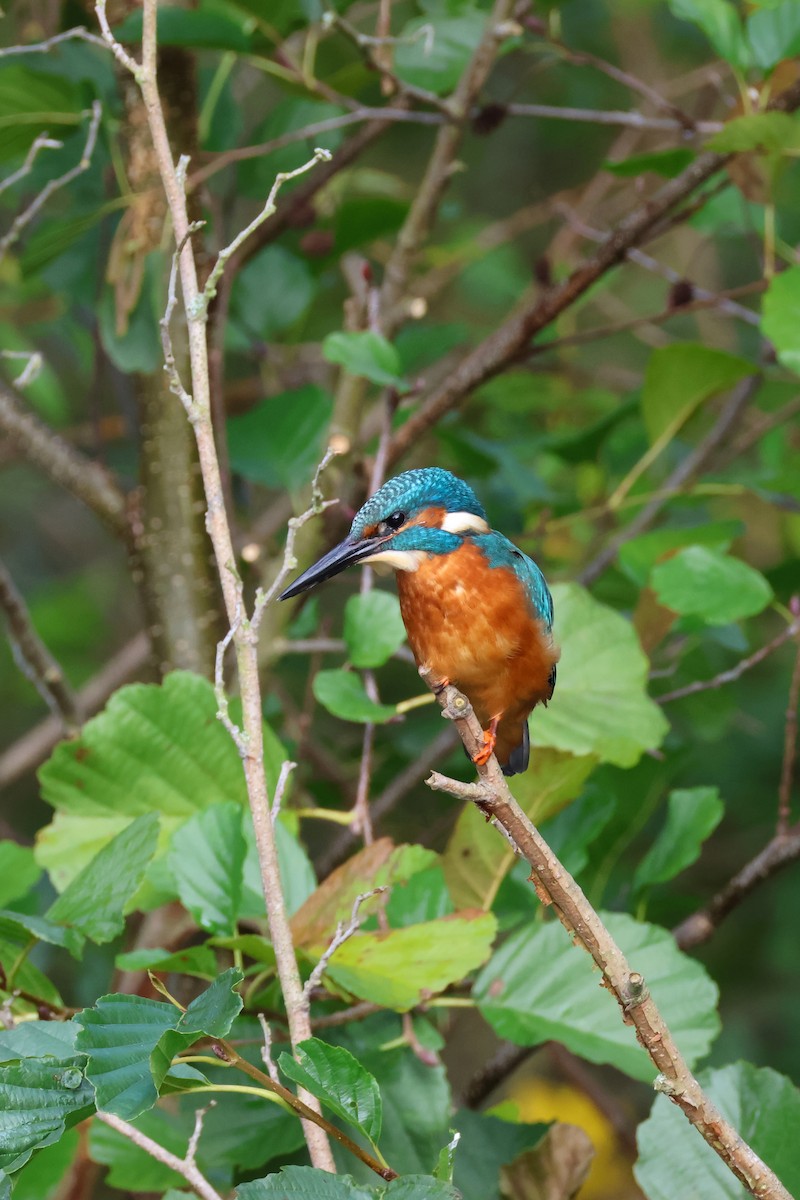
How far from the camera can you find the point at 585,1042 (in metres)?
1.28

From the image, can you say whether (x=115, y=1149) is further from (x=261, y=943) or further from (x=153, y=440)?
(x=153, y=440)

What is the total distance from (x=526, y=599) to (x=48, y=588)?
2.80 meters

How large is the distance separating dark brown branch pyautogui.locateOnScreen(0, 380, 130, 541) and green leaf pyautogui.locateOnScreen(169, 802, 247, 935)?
82 cm

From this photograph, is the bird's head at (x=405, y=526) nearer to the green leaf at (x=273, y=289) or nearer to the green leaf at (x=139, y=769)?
the green leaf at (x=139, y=769)

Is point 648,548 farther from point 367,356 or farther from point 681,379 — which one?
point 367,356

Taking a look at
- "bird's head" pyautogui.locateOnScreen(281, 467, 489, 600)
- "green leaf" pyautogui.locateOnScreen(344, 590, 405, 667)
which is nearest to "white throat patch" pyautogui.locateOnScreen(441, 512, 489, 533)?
"bird's head" pyautogui.locateOnScreen(281, 467, 489, 600)

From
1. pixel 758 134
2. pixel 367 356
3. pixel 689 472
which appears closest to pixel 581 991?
pixel 367 356

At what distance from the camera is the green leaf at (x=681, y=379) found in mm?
1904

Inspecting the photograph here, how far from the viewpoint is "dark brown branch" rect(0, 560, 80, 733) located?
6.24ft

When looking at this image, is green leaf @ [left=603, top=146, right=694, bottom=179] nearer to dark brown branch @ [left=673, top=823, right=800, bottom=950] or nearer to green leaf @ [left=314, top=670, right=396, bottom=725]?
green leaf @ [left=314, top=670, right=396, bottom=725]

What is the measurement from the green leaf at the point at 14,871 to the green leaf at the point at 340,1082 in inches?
25.4

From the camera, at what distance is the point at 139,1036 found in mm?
933

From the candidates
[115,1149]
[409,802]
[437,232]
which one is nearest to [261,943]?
[115,1149]

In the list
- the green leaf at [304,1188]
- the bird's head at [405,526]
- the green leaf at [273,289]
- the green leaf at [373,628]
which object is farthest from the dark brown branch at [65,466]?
the green leaf at [304,1188]
